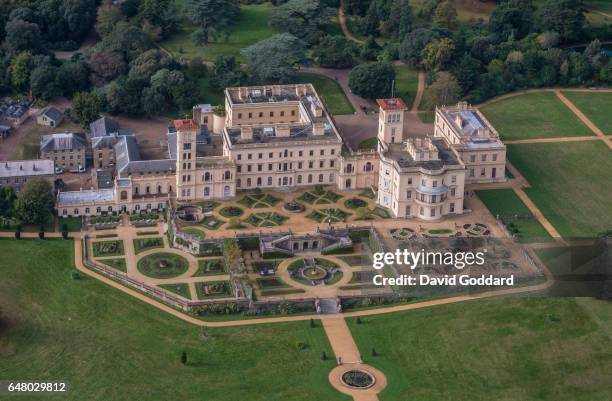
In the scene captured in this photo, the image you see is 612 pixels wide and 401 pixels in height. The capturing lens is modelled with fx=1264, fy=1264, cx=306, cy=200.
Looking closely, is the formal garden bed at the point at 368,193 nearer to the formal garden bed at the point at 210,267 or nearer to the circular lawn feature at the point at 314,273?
the circular lawn feature at the point at 314,273

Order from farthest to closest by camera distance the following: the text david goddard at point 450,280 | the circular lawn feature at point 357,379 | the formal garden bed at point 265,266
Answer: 1. the formal garden bed at point 265,266
2. the text david goddard at point 450,280
3. the circular lawn feature at point 357,379

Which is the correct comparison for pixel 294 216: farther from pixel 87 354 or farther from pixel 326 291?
pixel 87 354

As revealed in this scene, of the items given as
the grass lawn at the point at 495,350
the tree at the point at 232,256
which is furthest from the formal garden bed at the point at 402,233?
the tree at the point at 232,256

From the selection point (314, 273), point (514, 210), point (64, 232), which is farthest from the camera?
point (514, 210)

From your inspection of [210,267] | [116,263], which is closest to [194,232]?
[210,267]

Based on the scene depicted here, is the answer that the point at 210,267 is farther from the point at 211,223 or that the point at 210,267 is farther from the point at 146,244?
the point at 146,244

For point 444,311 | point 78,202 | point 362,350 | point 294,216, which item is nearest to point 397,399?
point 362,350
